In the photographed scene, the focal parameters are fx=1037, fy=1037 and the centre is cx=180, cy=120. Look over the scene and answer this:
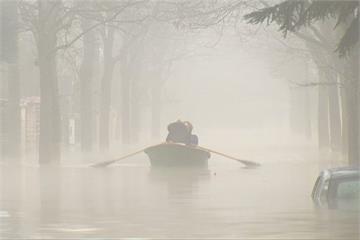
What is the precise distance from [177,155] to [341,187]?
19827 millimetres

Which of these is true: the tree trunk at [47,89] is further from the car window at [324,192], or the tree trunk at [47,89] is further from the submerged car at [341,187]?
the submerged car at [341,187]

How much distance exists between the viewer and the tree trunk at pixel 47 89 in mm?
36375

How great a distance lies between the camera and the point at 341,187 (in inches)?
768

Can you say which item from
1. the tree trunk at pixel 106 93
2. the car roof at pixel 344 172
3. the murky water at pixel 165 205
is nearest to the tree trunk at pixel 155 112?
the tree trunk at pixel 106 93

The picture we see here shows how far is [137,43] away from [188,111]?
244 feet

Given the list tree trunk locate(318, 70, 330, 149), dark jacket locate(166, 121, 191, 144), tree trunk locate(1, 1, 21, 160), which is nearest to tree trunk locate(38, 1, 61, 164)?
tree trunk locate(1, 1, 21, 160)

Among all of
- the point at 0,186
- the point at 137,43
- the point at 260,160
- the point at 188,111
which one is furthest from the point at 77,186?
the point at 188,111

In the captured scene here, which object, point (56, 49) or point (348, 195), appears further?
point (56, 49)

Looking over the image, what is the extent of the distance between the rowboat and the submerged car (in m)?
18.8

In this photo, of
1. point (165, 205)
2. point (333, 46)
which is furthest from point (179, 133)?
point (165, 205)

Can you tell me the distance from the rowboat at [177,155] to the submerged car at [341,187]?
1883 cm

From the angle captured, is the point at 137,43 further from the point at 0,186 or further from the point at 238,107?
the point at 238,107

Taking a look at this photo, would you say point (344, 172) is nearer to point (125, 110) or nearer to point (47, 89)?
point (47, 89)

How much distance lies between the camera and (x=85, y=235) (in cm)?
1723
